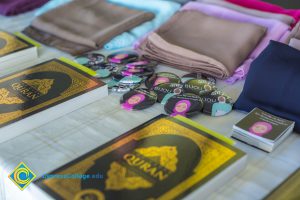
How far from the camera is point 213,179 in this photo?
66 centimetres

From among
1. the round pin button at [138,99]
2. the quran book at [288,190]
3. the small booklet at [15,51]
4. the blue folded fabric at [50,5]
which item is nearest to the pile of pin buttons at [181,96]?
the round pin button at [138,99]

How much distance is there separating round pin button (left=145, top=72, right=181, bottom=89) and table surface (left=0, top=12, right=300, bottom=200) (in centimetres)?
8

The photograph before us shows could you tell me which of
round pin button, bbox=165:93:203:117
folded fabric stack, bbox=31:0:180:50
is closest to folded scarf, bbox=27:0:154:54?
folded fabric stack, bbox=31:0:180:50

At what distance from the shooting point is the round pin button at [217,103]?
870 mm

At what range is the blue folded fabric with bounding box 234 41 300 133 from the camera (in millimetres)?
818

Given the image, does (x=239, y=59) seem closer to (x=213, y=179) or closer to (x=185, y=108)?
(x=185, y=108)

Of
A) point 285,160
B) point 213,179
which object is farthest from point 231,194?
point 285,160

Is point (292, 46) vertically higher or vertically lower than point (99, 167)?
higher

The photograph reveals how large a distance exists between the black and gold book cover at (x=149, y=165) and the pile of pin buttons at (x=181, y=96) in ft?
0.31

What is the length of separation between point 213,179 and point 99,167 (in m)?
0.18

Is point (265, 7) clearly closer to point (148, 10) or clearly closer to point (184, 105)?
point (148, 10)

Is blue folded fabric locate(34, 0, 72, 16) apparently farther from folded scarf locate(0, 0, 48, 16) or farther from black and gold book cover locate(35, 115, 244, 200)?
black and gold book cover locate(35, 115, 244, 200)

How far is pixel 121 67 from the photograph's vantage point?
41.7 inches

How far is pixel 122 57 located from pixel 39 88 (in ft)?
0.86
